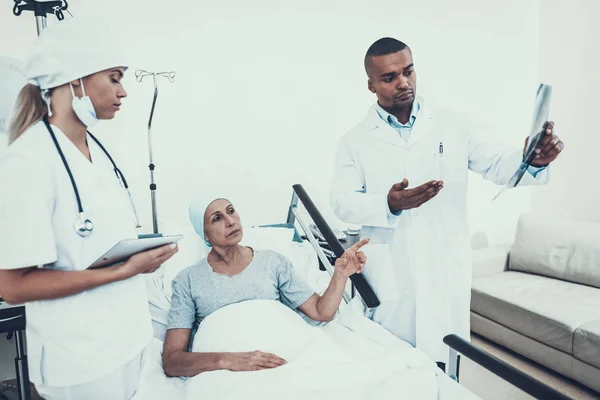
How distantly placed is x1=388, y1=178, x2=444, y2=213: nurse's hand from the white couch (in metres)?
1.33

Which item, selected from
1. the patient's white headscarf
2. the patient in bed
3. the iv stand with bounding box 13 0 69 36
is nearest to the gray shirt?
the patient in bed

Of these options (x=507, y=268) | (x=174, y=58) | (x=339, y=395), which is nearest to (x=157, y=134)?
(x=174, y=58)

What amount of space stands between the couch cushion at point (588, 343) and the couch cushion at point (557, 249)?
0.59 metres

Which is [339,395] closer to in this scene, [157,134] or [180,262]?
[180,262]

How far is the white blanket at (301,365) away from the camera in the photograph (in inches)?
48.6

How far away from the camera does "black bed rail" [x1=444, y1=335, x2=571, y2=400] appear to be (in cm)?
107

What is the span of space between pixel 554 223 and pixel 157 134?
251 centimetres

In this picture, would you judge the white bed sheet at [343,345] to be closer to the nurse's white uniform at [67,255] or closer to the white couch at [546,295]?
the nurse's white uniform at [67,255]

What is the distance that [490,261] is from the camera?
3.14 m

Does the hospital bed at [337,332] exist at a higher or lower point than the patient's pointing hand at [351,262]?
lower

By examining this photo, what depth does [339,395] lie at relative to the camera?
1222 mm

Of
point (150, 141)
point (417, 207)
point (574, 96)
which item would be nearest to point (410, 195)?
point (417, 207)

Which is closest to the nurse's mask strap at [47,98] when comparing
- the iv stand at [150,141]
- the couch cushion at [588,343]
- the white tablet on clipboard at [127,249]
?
the white tablet on clipboard at [127,249]

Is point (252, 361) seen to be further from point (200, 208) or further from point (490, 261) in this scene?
point (490, 261)
